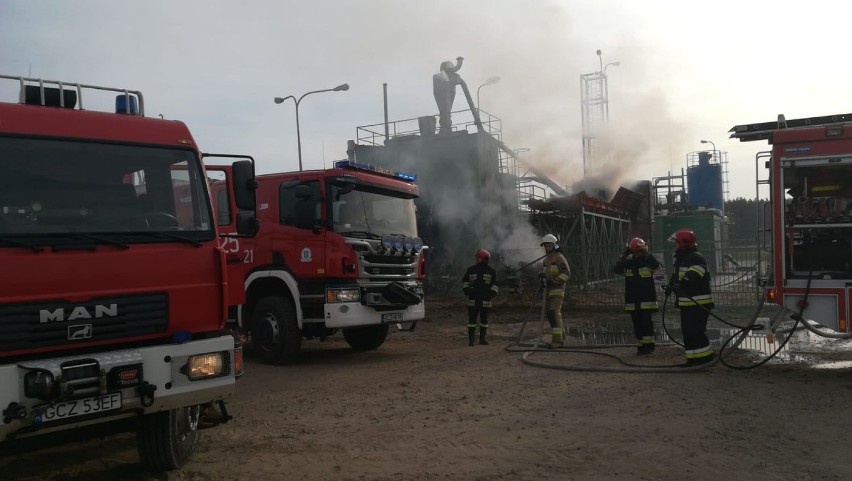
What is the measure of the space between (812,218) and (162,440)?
757cm

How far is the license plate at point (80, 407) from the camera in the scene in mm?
3625

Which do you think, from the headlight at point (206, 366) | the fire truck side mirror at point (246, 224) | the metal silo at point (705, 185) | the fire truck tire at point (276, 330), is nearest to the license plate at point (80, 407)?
the headlight at point (206, 366)

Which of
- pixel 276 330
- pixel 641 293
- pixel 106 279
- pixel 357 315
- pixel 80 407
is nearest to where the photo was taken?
pixel 80 407

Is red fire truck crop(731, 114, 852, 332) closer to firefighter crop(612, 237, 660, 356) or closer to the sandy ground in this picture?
the sandy ground

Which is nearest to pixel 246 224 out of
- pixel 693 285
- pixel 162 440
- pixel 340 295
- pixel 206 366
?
pixel 206 366

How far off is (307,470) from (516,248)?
17960 millimetres

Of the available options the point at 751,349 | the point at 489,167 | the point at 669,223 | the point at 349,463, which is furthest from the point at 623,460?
the point at 669,223

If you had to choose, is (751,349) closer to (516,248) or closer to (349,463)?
(349,463)

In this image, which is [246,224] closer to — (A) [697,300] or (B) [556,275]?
(A) [697,300]

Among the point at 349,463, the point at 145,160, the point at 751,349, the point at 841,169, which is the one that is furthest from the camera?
the point at 751,349

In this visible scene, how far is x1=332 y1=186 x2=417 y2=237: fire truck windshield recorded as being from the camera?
29.3ft

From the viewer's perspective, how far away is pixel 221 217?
5.62m

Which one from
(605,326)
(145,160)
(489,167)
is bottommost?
(605,326)

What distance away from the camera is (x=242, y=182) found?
518 cm
